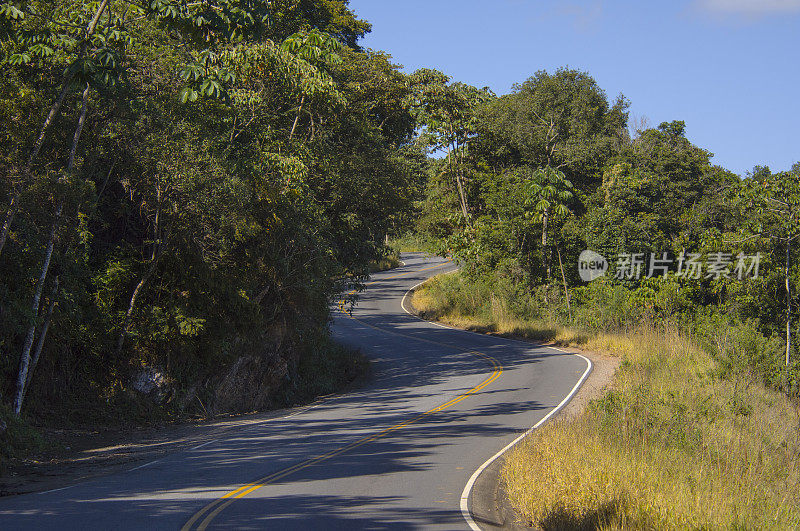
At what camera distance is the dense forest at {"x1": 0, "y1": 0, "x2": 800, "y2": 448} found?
518 inches

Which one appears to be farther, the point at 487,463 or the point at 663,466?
the point at 487,463

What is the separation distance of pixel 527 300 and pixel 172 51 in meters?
24.7

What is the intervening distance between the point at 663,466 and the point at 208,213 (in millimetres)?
11644

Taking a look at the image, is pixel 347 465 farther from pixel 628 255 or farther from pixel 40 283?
pixel 628 255

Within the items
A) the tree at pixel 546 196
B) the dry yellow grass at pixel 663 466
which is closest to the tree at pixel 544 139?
the tree at pixel 546 196

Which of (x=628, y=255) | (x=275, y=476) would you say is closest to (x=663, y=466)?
(x=275, y=476)

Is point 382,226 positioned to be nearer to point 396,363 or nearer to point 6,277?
point 396,363

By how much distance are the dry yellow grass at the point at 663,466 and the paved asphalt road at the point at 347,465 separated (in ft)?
4.35

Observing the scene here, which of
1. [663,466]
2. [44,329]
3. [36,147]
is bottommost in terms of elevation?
[663,466]

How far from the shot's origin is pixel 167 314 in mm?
16891

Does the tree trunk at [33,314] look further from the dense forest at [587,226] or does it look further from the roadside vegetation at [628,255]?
the dense forest at [587,226]

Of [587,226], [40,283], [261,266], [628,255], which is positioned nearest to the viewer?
[40,283]

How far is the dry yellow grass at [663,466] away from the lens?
7.91m

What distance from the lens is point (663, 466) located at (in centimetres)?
941
